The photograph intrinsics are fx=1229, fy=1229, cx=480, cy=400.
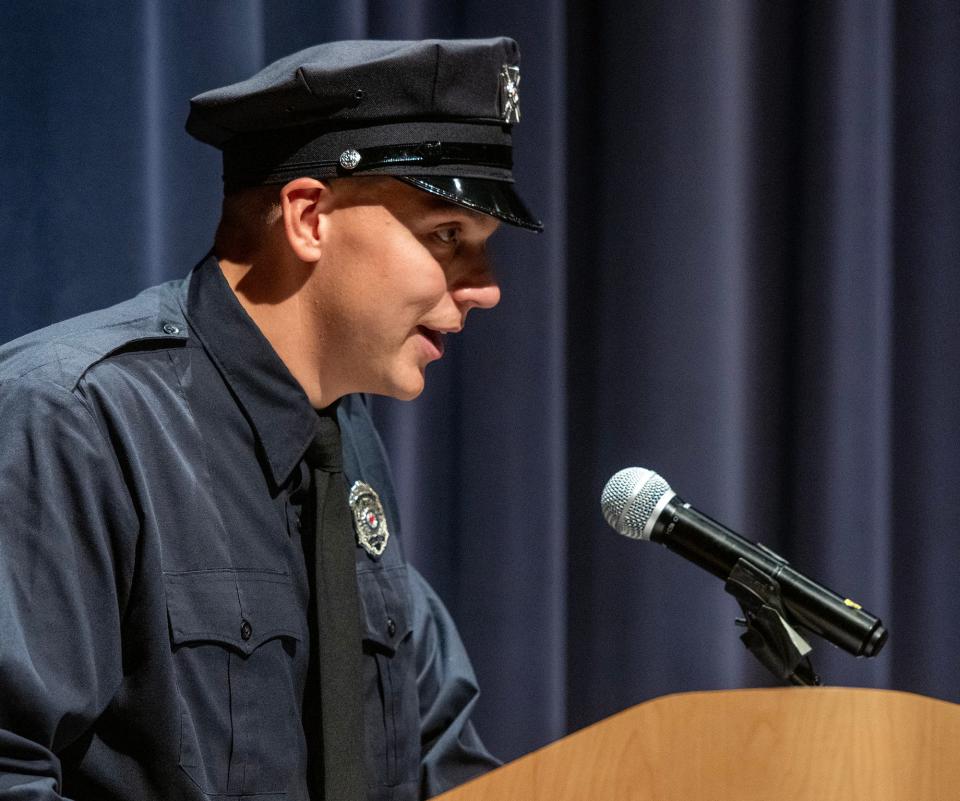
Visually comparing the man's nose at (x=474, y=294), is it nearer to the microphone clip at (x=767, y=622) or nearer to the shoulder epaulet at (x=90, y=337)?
the shoulder epaulet at (x=90, y=337)

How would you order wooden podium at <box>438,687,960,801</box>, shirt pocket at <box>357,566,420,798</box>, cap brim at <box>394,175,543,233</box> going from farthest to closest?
shirt pocket at <box>357,566,420,798</box> < cap brim at <box>394,175,543,233</box> < wooden podium at <box>438,687,960,801</box>

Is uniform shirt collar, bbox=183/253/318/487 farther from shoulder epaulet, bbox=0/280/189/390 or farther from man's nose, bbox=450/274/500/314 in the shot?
man's nose, bbox=450/274/500/314

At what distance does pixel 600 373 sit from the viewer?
1.73m

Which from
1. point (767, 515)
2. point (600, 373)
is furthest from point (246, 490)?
point (767, 515)

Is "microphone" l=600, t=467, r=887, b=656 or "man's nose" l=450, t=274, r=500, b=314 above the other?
"man's nose" l=450, t=274, r=500, b=314

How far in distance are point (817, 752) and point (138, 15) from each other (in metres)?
1.05

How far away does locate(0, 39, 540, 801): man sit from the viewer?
3.12ft

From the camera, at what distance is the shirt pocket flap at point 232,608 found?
101cm

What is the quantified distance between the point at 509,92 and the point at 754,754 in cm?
64

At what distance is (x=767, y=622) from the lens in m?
0.97

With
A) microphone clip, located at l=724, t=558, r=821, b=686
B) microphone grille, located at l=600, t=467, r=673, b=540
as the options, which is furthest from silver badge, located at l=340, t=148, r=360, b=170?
microphone clip, located at l=724, t=558, r=821, b=686

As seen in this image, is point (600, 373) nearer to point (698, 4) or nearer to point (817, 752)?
point (698, 4)

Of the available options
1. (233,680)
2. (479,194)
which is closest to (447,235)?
(479,194)

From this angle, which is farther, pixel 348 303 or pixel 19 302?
pixel 19 302
